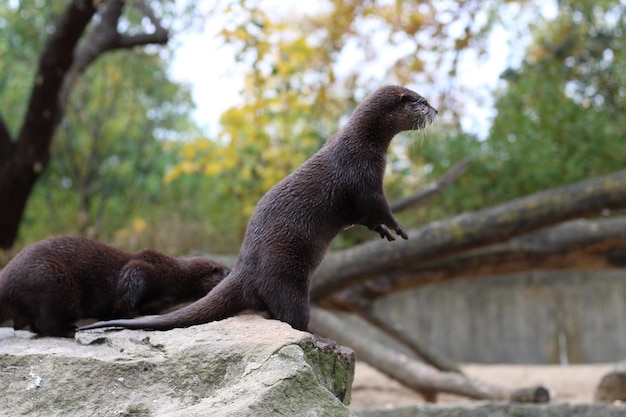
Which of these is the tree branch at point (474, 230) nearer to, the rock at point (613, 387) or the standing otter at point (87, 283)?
the rock at point (613, 387)

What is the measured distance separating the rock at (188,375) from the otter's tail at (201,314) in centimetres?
4

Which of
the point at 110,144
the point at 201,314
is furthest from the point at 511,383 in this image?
the point at 110,144

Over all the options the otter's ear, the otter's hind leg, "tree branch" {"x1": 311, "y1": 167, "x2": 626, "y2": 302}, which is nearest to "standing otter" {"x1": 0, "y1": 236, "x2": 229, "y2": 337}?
the otter's hind leg

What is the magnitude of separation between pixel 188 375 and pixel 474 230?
465 centimetres

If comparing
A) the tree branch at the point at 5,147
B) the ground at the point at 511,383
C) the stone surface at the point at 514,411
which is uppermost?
the tree branch at the point at 5,147

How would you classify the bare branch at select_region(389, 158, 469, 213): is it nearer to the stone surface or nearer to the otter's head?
the stone surface

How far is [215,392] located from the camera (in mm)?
2383

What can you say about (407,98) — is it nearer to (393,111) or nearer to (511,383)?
(393,111)

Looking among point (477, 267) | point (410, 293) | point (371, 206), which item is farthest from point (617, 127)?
point (371, 206)

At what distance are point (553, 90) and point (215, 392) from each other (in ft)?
33.1

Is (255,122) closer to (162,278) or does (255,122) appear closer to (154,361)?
(162,278)

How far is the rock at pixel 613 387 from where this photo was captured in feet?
19.7

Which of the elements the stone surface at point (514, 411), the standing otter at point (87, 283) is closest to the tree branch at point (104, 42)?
the stone surface at point (514, 411)

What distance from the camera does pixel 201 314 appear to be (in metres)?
2.85
